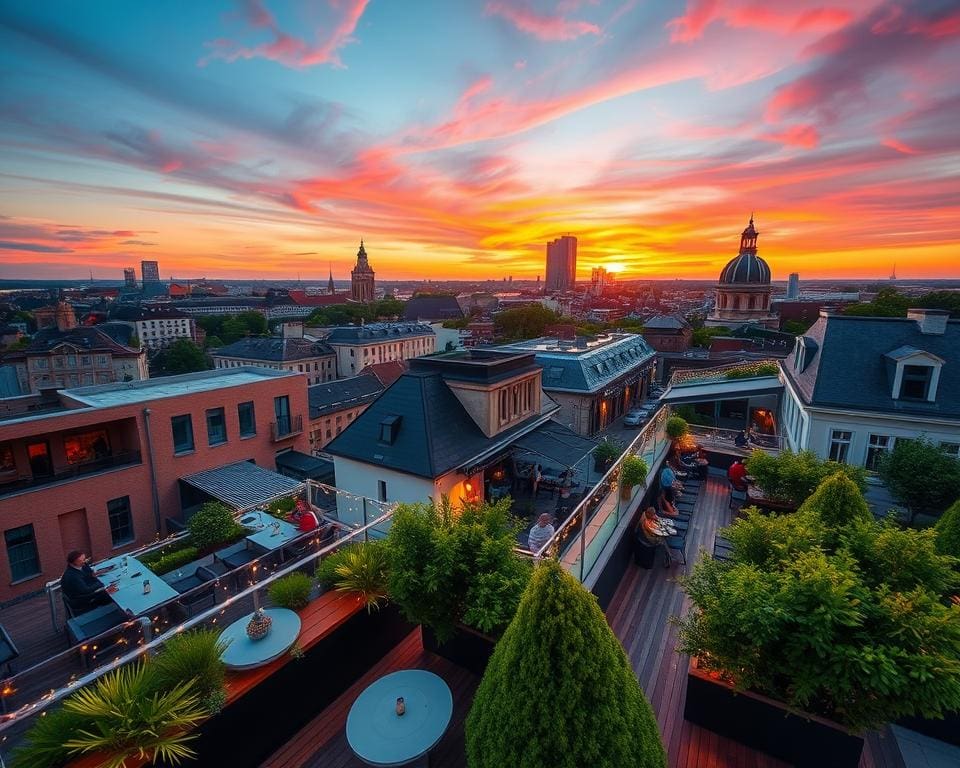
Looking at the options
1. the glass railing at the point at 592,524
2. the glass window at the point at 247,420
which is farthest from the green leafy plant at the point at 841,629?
the glass window at the point at 247,420

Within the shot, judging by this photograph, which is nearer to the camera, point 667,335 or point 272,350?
point 667,335

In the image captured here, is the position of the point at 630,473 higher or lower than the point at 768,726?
higher

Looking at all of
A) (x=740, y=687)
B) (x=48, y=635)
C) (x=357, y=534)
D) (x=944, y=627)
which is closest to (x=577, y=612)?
(x=740, y=687)

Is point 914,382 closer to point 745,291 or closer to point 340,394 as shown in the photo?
point 340,394

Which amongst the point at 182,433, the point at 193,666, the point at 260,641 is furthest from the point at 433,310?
the point at 193,666

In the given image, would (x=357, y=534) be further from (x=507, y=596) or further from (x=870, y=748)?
(x=870, y=748)

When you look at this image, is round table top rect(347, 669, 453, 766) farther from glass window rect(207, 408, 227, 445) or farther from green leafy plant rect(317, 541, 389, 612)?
glass window rect(207, 408, 227, 445)
